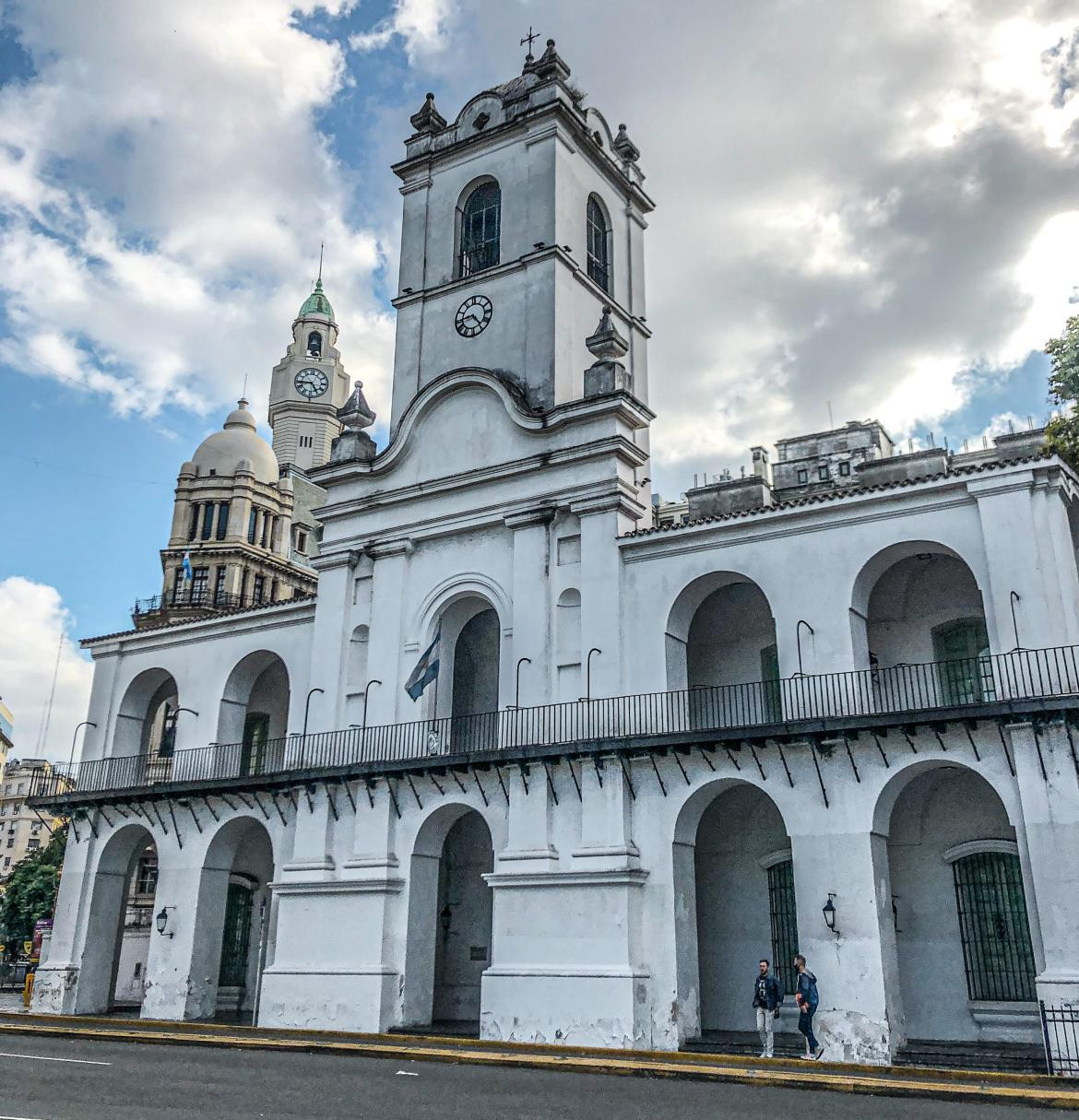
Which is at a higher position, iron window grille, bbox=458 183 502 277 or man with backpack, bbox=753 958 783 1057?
iron window grille, bbox=458 183 502 277

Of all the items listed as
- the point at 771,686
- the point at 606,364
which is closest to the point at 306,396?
the point at 606,364

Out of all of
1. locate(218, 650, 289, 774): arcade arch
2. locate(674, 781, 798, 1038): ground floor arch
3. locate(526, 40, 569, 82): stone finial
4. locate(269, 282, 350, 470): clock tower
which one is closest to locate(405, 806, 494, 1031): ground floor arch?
locate(674, 781, 798, 1038): ground floor arch

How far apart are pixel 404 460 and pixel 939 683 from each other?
44.1 feet

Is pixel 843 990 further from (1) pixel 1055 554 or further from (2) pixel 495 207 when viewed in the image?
(2) pixel 495 207

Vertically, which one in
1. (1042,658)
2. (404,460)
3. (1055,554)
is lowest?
(1042,658)

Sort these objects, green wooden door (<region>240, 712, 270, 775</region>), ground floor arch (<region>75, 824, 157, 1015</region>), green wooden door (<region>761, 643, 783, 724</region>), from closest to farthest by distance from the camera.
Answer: green wooden door (<region>761, 643, 783, 724</region>) < ground floor arch (<region>75, 824, 157, 1015</region>) < green wooden door (<region>240, 712, 270, 775</region>)

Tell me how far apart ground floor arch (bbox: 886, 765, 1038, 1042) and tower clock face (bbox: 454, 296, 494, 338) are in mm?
15252

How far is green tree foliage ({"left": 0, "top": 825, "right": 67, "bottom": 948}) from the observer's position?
49.6 metres

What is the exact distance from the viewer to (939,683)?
23.0m

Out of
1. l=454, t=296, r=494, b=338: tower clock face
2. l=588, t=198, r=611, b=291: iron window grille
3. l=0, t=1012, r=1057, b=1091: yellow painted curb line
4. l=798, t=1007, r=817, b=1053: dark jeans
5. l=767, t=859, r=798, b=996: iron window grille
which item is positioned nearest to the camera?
l=0, t=1012, r=1057, b=1091: yellow painted curb line

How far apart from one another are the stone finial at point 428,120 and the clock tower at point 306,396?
38.3 metres

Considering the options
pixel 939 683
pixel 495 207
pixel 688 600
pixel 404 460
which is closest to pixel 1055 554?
pixel 939 683

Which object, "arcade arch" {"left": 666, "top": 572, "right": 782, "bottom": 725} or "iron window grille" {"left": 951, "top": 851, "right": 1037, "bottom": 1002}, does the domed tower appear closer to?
"arcade arch" {"left": 666, "top": 572, "right": 782, "bottom": 725}

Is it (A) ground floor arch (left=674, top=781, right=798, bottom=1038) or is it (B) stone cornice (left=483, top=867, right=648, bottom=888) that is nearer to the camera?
(B) stone cornice (left=483, top=867, right=648, bottom=888)
